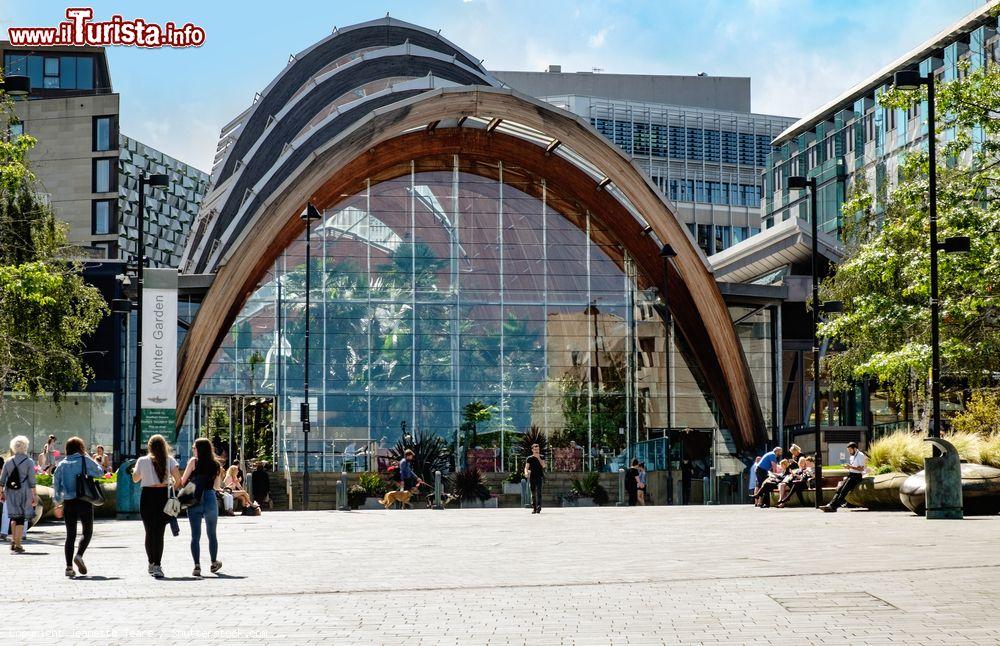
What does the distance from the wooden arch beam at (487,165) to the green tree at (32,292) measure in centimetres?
1309

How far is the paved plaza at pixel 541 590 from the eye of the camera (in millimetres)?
9000

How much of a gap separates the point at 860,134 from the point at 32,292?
190 ft

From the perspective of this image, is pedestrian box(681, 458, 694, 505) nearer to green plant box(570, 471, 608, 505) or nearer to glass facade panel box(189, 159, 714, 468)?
glass facade panel box(189, 159, 714, 468)

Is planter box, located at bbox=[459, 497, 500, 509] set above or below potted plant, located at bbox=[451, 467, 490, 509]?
below

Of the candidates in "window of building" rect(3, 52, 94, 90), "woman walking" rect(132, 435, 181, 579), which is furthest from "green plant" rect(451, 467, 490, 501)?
"window of building" rect(3, 52, 94, 90)

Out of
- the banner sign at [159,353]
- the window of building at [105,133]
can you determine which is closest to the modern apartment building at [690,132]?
the window of building at [105,133]

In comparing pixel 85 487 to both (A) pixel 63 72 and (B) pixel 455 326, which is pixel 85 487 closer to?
(B) pixel 455 326

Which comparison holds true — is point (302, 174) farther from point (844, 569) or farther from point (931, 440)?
point (844, 569)

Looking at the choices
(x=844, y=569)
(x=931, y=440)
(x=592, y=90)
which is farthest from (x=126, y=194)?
(x=844, y=569)

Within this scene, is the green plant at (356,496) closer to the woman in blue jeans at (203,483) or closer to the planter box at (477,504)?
the planter box at (477,504)

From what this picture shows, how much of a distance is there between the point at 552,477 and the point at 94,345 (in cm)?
1636

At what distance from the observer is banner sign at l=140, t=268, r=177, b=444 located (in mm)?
29000

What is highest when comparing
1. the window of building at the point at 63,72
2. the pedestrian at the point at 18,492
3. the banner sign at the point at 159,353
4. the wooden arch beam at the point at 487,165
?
the window of building at the point at 63,72

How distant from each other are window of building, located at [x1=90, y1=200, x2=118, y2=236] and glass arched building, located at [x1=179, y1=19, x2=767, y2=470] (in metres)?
20.1
